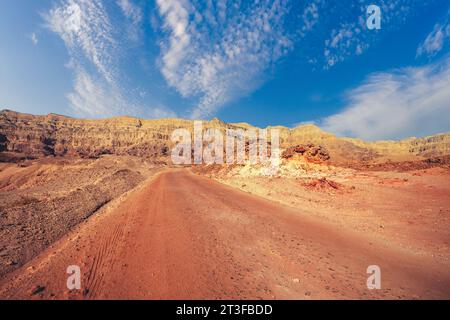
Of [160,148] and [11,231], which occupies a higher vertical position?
[160,148]

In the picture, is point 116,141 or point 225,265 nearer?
point 225,265

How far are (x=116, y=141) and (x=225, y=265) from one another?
125m

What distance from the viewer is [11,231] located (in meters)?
7.86

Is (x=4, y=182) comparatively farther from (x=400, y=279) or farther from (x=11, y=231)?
(x=400, y=279)

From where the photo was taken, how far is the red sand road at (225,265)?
151 inches

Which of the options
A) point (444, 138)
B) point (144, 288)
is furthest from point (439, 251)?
point (444, 138)

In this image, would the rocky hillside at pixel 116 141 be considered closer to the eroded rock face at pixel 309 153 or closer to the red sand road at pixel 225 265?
the eroded rock face at pixel 309 153

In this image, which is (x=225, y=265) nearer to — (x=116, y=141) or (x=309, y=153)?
(x=309, y=153)

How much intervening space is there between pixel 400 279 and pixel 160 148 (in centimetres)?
11114

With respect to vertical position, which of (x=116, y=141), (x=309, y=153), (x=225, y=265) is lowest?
(x=225, y=265)

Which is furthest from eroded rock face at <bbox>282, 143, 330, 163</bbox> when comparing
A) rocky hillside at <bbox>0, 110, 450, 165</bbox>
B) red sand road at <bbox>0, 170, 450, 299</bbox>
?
rocky hillside at <bbox>0, 110, 450, 165</bbox>

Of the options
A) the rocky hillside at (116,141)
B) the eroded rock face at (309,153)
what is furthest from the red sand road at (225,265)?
the rocky hillside at (116,141)

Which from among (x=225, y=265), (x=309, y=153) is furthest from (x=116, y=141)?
(x=225, y=265)

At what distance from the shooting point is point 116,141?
115 metres
